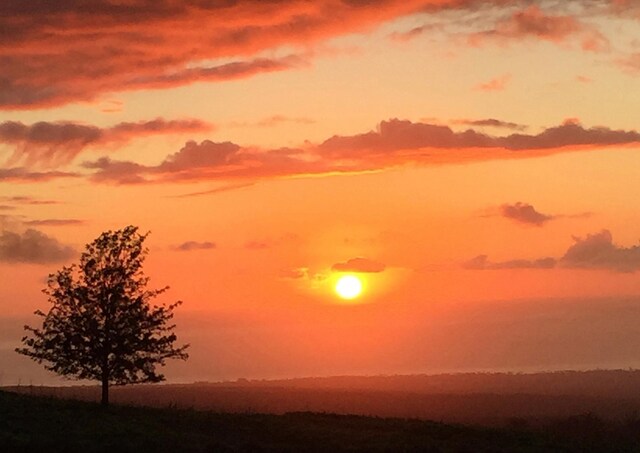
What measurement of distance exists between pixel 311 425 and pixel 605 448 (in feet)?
53.0

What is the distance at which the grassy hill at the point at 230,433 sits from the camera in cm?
4866

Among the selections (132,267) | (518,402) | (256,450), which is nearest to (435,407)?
(518,402)

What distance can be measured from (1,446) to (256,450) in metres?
11.9

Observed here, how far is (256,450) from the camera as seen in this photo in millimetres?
50156

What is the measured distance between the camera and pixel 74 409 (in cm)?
5675

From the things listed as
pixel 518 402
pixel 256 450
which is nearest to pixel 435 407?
pixel 518 402

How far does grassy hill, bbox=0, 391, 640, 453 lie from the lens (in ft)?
160

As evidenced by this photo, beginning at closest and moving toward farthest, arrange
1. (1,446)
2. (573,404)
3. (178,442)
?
(1,446) < (178,442) < (573,404)

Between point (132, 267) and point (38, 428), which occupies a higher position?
point (132, 267)

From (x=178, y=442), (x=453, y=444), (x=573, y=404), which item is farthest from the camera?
(x=573, y=404)

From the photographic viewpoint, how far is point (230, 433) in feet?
179

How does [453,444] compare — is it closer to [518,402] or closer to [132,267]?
[132,267]

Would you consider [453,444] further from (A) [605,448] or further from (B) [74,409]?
(B) [74,409]

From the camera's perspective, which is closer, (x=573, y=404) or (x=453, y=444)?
(x=453, y=444)
